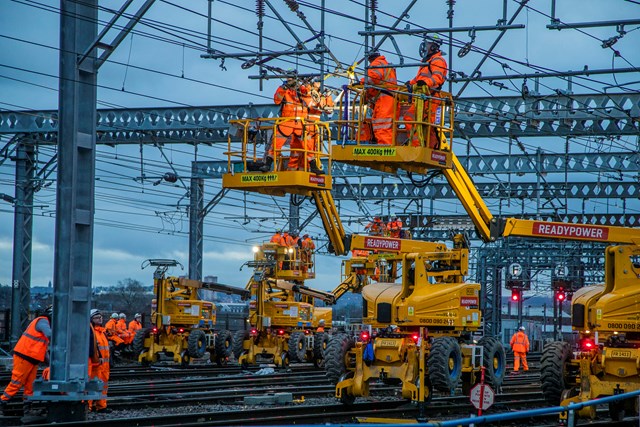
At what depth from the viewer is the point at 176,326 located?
35.2m

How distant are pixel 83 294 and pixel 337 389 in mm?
5999

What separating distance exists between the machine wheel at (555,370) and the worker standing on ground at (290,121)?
6.84 m

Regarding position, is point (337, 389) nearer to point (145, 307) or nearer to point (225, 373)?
point (225, 373)

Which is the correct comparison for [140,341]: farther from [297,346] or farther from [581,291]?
[581,291]

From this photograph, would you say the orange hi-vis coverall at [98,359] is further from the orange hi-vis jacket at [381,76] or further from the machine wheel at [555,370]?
the machine wheel at [555,370]

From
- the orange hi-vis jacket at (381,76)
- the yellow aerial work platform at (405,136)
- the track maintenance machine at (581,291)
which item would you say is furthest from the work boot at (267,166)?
the orange hi-vis jacket at (381,76)

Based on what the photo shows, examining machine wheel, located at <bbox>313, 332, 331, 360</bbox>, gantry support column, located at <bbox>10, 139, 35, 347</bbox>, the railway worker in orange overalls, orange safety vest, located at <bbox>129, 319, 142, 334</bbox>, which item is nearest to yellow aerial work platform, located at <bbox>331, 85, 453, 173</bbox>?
machine wheel, located at <bbox>313, 332, 331, 360</bbox>

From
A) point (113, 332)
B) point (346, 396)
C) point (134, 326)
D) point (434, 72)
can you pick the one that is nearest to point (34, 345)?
point (346, 396)

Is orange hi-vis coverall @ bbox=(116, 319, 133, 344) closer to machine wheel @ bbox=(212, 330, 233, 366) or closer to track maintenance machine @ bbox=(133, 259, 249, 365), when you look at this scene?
track maintenance machine @ bbox=(133, 259, 249, 365)

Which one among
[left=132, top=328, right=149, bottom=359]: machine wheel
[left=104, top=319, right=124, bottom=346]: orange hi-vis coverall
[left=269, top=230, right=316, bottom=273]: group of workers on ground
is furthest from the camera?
[left=269, top=230, right=316, bottom=273]: group of workers on ground

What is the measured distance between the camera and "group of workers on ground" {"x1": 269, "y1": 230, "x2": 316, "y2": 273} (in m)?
37.4

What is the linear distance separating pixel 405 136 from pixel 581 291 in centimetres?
432

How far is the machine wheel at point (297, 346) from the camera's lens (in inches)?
1310

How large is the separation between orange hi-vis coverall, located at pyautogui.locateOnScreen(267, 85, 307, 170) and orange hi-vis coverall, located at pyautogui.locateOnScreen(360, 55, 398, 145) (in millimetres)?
3347
